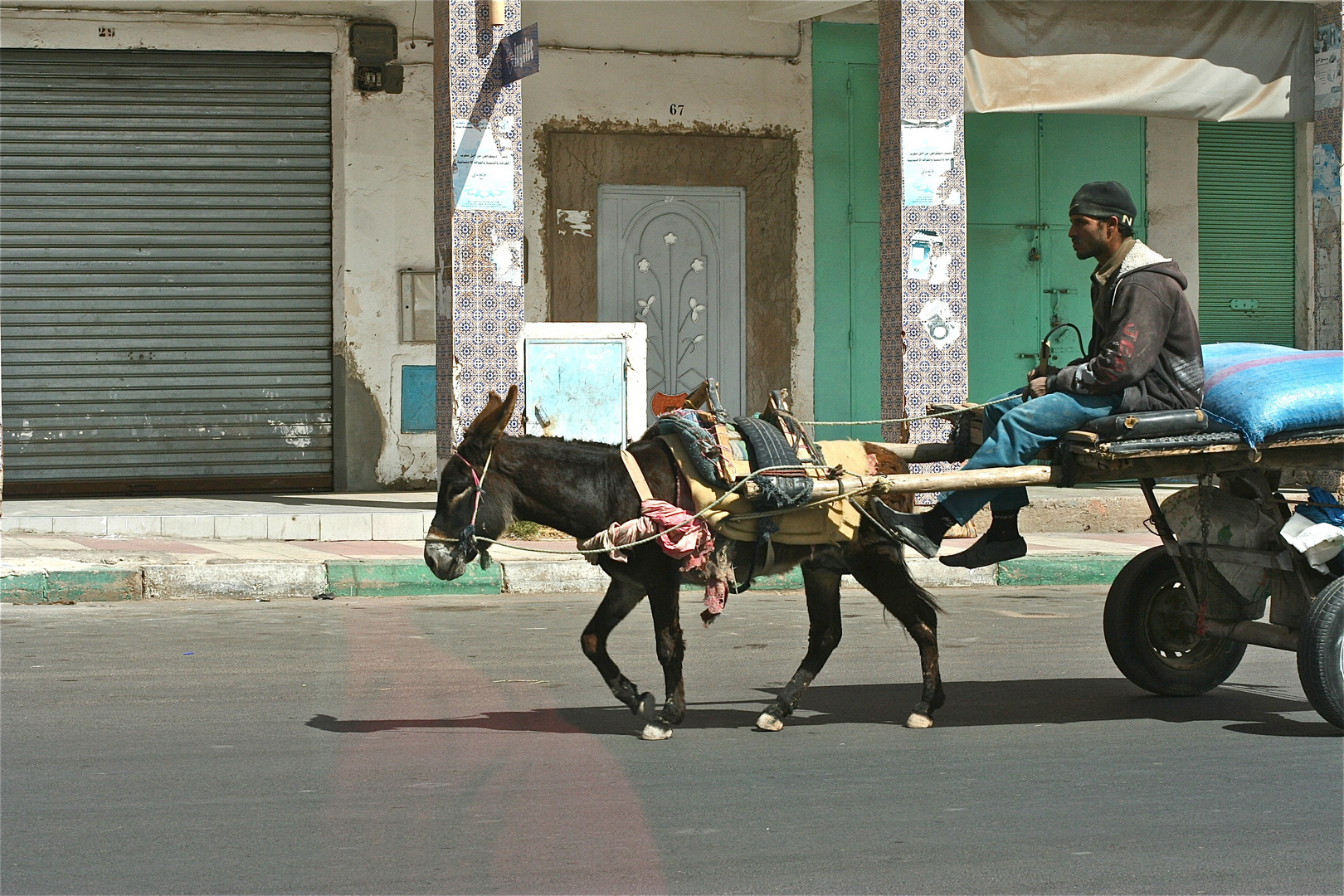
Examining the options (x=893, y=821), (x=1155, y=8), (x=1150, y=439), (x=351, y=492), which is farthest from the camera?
(x=351, y=492)

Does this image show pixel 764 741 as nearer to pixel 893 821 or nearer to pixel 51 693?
pixel 893 821

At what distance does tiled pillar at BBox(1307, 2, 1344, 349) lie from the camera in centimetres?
1309

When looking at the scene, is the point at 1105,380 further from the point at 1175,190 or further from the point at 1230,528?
the point at 1175,190

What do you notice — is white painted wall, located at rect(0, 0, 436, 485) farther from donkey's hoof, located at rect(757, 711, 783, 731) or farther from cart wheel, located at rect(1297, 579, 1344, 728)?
cart wheel, located at rect(1297, 579, 1344, 728)

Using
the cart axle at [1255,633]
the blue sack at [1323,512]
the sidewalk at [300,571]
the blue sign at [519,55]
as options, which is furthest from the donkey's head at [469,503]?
the blue sign at [519,55]

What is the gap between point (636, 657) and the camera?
7.07 meters

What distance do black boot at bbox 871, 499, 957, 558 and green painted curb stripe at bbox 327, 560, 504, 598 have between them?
4.45m

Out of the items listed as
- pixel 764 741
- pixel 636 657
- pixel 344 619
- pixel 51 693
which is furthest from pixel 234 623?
pixel 764 741

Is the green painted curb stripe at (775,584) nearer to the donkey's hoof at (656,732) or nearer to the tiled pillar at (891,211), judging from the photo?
the tiled pillar at (891,211)

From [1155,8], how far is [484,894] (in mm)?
11655

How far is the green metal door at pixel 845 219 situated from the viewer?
49.1ft

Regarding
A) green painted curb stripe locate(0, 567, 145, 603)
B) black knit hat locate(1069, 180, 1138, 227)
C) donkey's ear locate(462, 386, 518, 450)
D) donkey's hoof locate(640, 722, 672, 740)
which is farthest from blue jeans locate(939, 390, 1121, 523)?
green painted curb stripe locate(0, 567, 145, 603)

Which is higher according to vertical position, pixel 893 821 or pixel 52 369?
pixel 52 369

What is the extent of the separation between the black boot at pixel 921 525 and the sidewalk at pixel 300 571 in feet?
11.1
